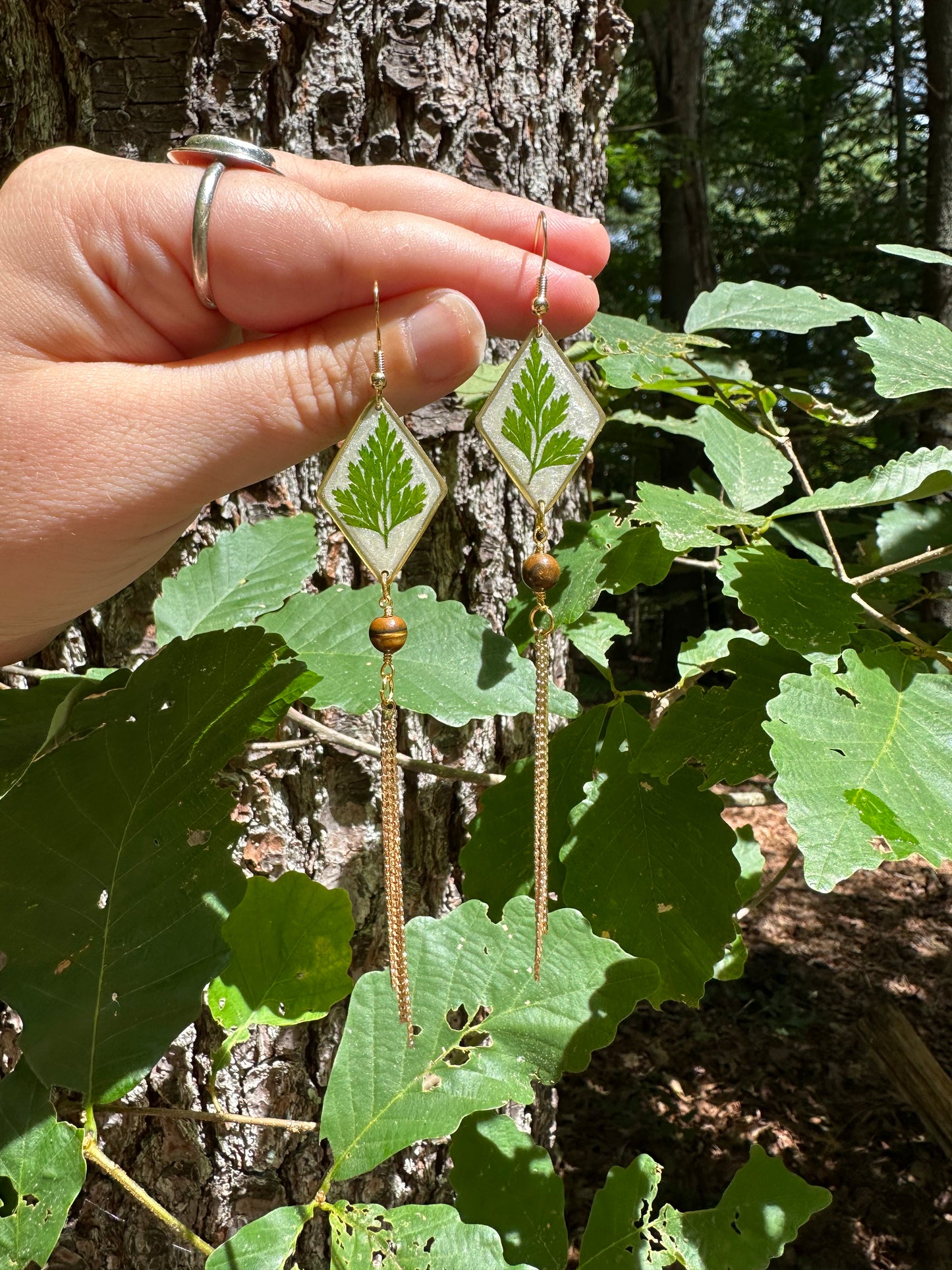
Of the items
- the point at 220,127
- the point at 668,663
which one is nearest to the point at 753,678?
the point at 220,127

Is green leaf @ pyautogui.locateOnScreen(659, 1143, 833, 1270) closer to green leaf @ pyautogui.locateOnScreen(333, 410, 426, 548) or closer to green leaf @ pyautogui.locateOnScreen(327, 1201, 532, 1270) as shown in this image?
green leaf @ pyautogui.locateOnScreen(327, 1201, 532, 1270)

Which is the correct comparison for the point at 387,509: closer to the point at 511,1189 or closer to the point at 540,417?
the point at 540,417

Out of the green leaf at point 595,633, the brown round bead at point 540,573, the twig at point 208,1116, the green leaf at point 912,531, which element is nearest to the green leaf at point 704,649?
the green leaf at point 595,633

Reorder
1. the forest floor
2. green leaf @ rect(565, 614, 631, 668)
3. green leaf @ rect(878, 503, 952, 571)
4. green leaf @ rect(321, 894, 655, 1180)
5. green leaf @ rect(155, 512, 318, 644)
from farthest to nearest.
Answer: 1. the forest floor
2. green leaf @ rect(878, 503, 952, 571)
3. green leaf @ rect(565, 614, 631, 668)
4. green leaf @ rect(155, 512, 318, 644)
5. green leaf @ rect(321, 894, 655, 1180)

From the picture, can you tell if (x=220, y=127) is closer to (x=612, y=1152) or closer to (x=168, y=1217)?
(x=168, y=1217)

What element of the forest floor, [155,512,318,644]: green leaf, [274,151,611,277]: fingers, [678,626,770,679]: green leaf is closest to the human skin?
[274,151,611,277]: fingers

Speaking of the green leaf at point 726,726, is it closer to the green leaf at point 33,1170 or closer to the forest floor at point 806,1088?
the green leaf at point 33,1170
